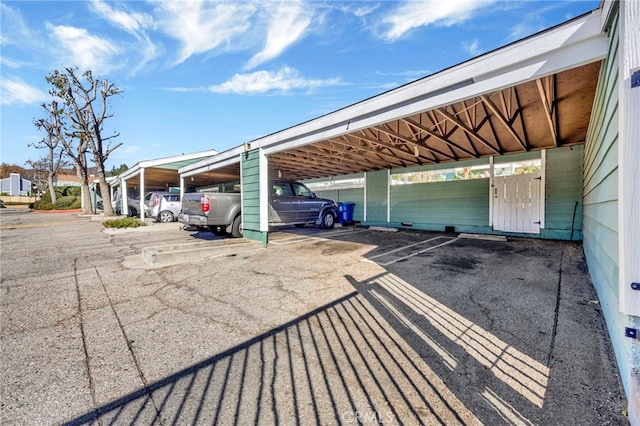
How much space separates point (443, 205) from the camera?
9.12m

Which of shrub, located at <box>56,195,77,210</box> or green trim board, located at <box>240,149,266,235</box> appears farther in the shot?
shrub, located at <box>56,195,77,210</box>

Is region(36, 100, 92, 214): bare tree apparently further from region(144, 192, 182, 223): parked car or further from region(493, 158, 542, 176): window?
region(493, 158, 542, 176): window

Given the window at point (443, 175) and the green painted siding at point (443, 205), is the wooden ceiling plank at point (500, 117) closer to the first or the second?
the window at point (443, 175)

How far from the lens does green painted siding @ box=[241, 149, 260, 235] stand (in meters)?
6.70

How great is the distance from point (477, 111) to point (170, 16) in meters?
7.50

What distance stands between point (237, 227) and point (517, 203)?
26.4ft

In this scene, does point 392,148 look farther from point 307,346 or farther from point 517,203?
point 307,346

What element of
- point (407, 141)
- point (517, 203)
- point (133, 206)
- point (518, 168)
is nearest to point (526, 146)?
point (518, 168)

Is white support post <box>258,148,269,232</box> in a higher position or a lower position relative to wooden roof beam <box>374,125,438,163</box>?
lower

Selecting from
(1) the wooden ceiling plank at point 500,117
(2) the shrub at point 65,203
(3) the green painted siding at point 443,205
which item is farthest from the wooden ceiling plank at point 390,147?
(2) the shrub at point 65,203

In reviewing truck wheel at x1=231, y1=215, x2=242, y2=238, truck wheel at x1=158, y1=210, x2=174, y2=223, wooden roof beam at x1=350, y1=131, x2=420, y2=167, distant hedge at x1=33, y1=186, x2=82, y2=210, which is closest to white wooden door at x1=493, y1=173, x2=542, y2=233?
wooden roof beam at x1=350, y1=131, x2=420, y2=167

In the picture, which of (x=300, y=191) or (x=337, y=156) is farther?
(x=300, y=191)

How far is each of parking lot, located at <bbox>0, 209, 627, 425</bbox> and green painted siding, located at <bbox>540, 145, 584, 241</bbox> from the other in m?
3.03

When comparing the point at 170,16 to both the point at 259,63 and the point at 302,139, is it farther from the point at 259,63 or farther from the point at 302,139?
the point at 302,139
